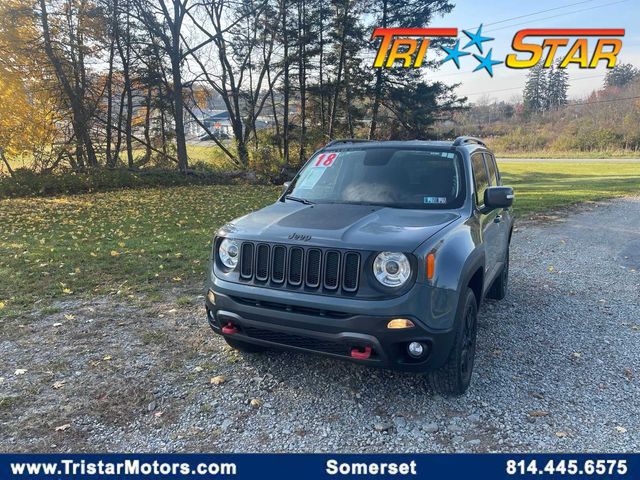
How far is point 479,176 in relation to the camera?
14.1 feet

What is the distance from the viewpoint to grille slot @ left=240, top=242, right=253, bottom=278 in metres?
3.18

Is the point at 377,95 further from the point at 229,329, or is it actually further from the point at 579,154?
A: the point at 579,154

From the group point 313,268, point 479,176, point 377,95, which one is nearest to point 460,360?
point 313,268

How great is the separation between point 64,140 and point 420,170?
20504mm

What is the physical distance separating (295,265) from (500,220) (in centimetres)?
281

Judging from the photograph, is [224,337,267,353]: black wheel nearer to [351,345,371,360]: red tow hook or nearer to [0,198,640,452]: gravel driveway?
[0,198,640,452]: gravel driveway

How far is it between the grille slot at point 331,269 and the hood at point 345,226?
0.22ft

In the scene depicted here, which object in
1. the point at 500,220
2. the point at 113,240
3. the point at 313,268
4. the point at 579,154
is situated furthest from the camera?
the point at 579,154

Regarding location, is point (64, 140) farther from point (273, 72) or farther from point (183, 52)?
point (273, 72)

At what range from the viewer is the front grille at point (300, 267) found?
287 centimetres

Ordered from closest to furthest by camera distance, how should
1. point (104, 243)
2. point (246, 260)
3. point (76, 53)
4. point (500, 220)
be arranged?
point (246, 260) < point (500, 220) < point (104, 243) < point (76, 53)

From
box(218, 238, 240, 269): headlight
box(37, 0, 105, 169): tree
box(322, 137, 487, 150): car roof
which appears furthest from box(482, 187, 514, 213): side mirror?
box(37, 0, 105, 169): tree

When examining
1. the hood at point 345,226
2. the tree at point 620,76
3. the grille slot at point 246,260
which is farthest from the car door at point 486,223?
the tree at point 620,76

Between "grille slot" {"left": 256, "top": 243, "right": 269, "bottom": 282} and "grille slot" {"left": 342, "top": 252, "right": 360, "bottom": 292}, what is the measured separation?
22.7 inches
